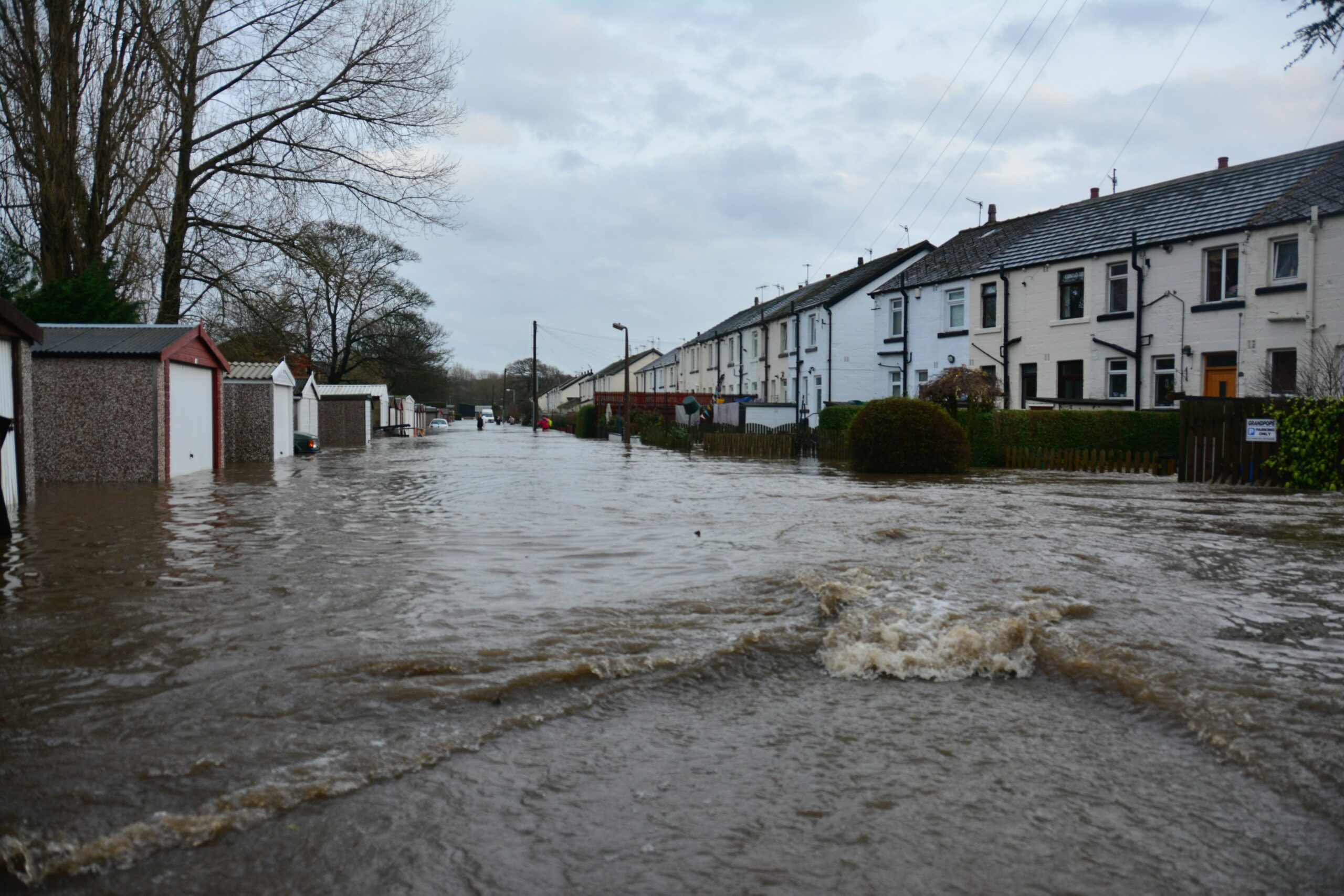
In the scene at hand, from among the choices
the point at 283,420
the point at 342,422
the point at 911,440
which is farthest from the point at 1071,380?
the point at 342,422

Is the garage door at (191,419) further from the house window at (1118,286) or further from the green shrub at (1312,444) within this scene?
the house window at (1118,286)

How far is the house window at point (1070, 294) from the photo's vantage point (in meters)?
28.8

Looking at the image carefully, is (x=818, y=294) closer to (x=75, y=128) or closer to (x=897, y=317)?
(x=897, y=317)

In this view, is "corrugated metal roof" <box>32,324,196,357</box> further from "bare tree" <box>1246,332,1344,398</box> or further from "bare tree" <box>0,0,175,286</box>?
"bare tree" <box>1246,332,1344,398</box>

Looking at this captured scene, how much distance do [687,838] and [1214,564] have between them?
24.1 feet

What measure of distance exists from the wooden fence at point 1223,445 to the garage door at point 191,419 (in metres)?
20.1

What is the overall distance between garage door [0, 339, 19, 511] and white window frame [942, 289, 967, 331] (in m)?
27.8

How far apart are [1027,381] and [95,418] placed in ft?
82.5

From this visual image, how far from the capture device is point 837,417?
102 ft

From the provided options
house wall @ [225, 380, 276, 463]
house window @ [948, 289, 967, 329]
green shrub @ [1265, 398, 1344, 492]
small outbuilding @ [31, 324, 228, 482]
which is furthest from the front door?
house wall @ [225, 380, 276, 463]

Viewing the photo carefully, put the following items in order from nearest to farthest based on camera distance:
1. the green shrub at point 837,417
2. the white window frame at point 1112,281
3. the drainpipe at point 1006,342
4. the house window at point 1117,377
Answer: the house window at point 1117,377, the white window frame at point 1112,281, the green shrub at point 837,417, the drainpipe at point 1006,342

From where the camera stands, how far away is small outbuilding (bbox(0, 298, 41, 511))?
1269 cm

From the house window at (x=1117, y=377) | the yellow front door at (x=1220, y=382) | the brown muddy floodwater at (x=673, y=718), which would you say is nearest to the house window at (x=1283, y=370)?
the yellow front door at (x=1220, y=382)

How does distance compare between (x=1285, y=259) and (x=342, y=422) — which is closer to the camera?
(x=1285, y=259)
